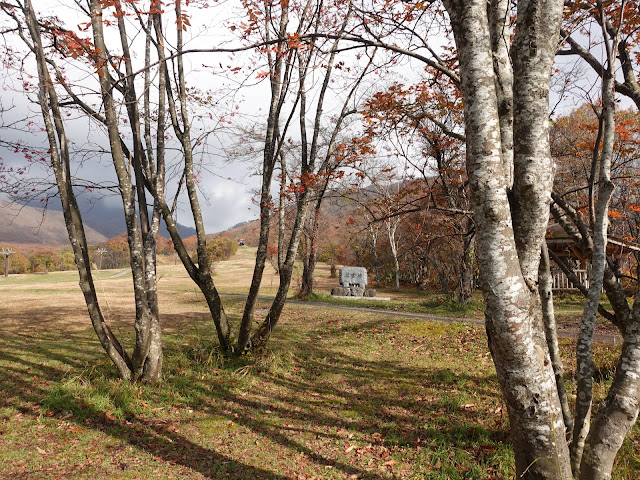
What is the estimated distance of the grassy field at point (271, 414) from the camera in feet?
12.4

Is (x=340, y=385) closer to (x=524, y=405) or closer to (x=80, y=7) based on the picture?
(x=524, y=405)

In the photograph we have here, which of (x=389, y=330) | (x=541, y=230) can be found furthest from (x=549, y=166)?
(x=389, y=330)

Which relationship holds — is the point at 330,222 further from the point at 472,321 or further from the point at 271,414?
the point at 271,414

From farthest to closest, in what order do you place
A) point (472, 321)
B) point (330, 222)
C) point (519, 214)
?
point (330, 222) < point (472, 321) < point (519, 214)

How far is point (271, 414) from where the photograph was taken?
5.06 metres

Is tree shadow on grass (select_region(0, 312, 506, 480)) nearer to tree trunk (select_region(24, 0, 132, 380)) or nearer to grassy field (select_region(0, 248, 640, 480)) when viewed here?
grassy field (select_region(0, 248, 640, 480))

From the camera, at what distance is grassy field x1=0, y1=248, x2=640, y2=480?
379cm

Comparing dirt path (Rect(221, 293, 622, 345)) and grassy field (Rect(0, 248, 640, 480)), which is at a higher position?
dirt path (Rect(221, 293, 622, 345))

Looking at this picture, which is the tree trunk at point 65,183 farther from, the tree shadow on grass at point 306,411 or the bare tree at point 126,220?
the tree shadow on grass at point 306,411

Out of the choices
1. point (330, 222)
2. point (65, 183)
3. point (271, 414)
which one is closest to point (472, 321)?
point (271, 414)

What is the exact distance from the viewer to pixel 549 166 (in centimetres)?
234

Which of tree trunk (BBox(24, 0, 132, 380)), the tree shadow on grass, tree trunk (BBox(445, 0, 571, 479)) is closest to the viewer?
A: tree trunk (BBox(445, 0, 571, 479))

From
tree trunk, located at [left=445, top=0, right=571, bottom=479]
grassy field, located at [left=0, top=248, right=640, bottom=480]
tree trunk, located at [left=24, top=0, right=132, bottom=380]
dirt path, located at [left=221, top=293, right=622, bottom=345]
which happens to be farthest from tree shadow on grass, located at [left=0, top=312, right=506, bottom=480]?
dirt path, located at [left=221, top=293, right=622, bottom=345]

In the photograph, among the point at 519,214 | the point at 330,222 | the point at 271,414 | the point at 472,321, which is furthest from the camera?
the point at 330,222
